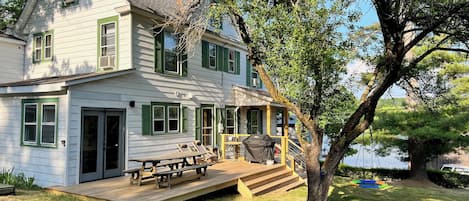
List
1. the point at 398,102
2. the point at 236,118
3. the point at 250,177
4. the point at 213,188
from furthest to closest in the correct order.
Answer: the point at 236,118 < the point at 398,102 < the point at 250,177 < the point at 213,188

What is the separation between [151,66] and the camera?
10.1m

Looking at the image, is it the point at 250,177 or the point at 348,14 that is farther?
the point at 250,177

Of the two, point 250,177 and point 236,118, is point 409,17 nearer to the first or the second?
point 250,177

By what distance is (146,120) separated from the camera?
974cm

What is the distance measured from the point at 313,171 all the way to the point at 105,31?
24.1 feet

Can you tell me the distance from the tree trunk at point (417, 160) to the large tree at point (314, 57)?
7.70 meters

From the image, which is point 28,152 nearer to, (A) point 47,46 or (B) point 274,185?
(A) point 47,46

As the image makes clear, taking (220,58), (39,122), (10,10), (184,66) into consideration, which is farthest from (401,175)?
(10,10)

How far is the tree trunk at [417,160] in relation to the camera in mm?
12969

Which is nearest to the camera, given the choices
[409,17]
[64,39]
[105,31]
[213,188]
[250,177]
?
[409,17]

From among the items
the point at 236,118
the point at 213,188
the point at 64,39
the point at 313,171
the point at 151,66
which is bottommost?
the point at 213,188

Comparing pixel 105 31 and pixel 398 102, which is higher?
pixel 105 31

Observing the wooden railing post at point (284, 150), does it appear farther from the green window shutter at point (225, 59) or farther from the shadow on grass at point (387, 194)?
the green window shutter at point (225, 59)

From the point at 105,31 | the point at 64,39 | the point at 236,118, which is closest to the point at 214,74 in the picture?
the point at 236,118
